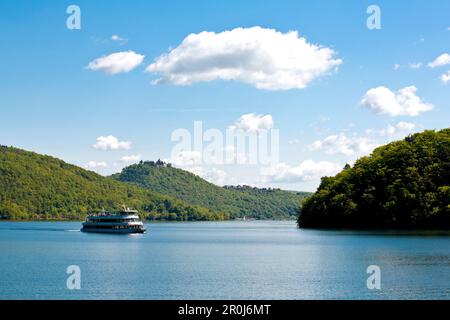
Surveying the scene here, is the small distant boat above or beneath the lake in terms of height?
above

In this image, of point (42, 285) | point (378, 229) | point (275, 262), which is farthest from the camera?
point (378, 229)

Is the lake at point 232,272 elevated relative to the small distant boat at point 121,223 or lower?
lower

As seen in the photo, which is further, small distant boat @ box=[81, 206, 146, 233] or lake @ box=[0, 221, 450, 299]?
small distant boat @ box=[81, 206, 146, 233]

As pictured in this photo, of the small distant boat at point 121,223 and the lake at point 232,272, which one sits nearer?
the lake at point 232,272

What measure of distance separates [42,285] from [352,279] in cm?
3405

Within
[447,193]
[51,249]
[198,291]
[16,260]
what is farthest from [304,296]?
[447,193]

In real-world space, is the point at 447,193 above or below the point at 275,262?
above

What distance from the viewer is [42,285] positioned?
7088 centimetres

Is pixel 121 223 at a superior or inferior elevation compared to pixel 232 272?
superior

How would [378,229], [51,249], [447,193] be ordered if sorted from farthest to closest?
[378,229] < [447,193] < [51,249]

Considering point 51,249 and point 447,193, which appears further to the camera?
point 447,193

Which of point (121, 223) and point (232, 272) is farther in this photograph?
point (121, 223)
